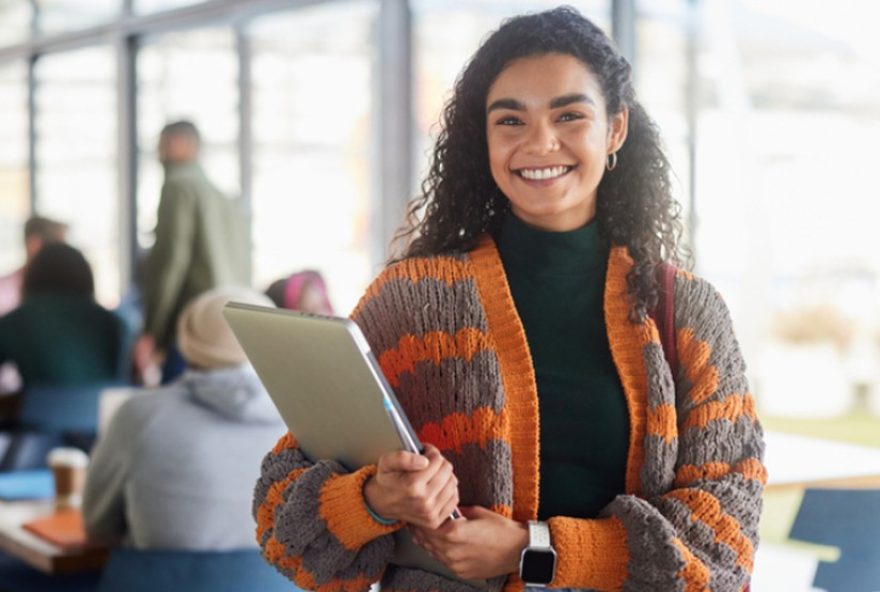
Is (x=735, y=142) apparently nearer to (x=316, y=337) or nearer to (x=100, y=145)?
(x=316, y=337)

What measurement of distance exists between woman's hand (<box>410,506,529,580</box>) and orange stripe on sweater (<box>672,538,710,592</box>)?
17 centimetres

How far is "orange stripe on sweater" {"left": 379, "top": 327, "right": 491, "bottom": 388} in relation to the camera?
4.83ft

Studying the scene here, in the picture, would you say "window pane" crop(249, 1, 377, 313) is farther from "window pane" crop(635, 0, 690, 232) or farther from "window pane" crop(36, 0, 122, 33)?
"window pane" crop(635, 0, 690, 232)

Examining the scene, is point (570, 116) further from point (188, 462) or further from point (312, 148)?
point (312, 148)

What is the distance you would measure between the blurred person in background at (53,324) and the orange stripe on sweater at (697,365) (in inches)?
155

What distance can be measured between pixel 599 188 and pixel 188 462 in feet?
4.85

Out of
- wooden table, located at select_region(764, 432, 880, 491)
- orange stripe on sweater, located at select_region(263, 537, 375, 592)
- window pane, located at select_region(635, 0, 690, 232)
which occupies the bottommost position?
wooden table, located at select_region(764, 432, 880, 491)

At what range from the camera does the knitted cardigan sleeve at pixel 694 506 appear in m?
1.41

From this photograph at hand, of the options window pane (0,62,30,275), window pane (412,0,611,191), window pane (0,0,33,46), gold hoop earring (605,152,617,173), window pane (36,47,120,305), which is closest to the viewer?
gold hoop earring (605,152,617,173)

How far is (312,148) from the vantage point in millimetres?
7152

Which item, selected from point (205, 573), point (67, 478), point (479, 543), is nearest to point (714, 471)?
point (479, 543)

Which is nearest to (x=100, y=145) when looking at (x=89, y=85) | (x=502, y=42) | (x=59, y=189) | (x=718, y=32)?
(x=89, y=85)

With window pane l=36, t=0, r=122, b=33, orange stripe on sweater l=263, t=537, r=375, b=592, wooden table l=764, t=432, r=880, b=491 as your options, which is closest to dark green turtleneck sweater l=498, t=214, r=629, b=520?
orange stripe on sweater l=263, t=537, r=375, b=592

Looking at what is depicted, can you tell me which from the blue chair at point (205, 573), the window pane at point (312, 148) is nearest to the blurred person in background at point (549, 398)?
the blue chair at point (205, 573)
